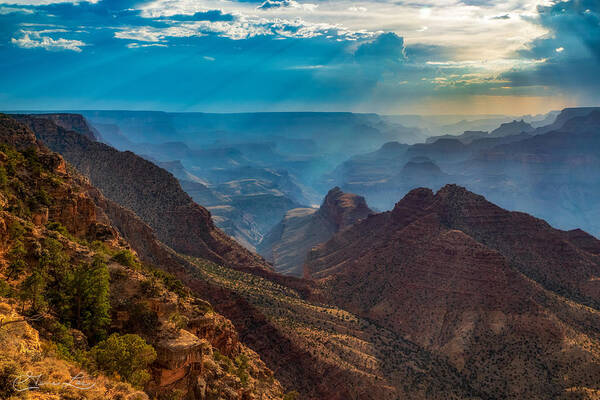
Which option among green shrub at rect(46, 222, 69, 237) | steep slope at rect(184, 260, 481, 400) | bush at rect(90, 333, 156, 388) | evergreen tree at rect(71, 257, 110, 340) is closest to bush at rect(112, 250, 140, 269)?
green shrub at rect(46, 222, 69, 237)

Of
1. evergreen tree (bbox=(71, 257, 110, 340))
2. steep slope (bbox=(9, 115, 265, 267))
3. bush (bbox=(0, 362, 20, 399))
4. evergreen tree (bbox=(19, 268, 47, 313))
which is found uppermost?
bush (bbox=(0, 362, 20, 399))

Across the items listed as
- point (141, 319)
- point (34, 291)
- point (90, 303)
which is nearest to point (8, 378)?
point (34, 291)

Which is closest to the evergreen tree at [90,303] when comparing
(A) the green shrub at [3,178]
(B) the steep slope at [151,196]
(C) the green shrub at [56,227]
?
(C) the green shrub at [56,227]

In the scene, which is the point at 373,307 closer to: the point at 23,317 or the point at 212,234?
the point at 212,234

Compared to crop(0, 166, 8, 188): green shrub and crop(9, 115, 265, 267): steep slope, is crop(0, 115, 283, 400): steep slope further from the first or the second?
crop(9, 115, 265, 267): steep slope

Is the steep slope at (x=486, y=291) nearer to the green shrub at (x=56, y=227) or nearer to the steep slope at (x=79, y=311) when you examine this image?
the steep slope at (x=79, y=311)

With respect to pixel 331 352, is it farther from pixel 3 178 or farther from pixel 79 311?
pixel 3 178
